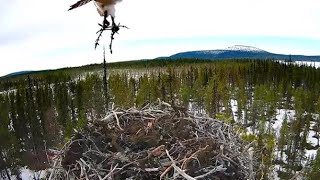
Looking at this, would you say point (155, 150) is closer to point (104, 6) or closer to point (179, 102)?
point (104, 6)

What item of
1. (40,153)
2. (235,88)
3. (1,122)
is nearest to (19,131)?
(1,122)

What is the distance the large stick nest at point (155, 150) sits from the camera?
3900 mm

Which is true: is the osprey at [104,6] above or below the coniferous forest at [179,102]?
above

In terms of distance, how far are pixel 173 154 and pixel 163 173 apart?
65cm

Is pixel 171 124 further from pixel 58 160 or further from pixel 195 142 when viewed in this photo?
pixel 58 160

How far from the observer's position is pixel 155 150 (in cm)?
416

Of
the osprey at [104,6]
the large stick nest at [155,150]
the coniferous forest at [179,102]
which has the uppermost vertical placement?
the osprey at [104,6]

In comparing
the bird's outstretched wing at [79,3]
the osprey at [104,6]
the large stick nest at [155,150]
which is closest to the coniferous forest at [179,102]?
the large stick nest at [155,150]

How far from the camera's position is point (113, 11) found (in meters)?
1.65

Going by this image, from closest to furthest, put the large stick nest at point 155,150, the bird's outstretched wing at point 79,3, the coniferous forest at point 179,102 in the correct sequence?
the bird's outstretched wing at point 79,3 < the large stick nest at point 155,150 < the coniferous forest at point 179,102

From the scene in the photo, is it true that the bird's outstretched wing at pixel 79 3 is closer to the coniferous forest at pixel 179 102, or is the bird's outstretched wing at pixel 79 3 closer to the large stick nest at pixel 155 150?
the large stick nest at pixel 155 150

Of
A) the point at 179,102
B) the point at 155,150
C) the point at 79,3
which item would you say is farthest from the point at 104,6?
the point at 179,102

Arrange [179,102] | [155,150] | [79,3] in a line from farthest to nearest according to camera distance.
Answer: [179,102] < [155,150] < [79,3]

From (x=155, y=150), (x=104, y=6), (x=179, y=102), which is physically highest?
(x=104, y=6)
